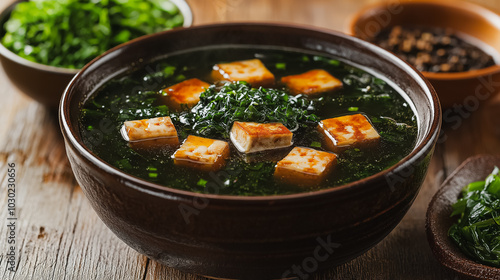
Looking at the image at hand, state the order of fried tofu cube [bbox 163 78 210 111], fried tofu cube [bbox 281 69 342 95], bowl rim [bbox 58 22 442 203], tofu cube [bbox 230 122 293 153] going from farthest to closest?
fried tofu cube [bbox 281 69 342 95] → fried tofu cube [bbox 163 78 210 111] → tofu cube [bbox 230 122 293 153] → bowl rim [bbox 58 22 442 203]

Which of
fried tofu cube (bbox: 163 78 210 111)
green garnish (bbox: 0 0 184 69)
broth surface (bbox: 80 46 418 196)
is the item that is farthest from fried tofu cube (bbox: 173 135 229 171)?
green garnish (bbox: 0 0 184 69)

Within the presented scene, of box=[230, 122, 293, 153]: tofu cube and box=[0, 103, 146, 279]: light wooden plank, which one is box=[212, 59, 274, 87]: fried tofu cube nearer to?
box=[230, 122, 293, 153]: tofu cube

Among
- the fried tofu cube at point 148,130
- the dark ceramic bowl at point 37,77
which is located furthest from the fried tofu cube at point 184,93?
the dark ceramic bowl at point 37,77

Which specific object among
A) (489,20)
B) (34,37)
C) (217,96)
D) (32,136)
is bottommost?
(32,136)

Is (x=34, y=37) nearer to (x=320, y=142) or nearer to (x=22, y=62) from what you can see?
(x=22, y=62)

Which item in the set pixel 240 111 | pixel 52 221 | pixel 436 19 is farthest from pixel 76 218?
pixel 436 19

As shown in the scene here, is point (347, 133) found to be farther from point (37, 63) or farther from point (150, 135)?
point (37, 63)

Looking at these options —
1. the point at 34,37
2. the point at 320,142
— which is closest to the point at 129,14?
the point at 34,37

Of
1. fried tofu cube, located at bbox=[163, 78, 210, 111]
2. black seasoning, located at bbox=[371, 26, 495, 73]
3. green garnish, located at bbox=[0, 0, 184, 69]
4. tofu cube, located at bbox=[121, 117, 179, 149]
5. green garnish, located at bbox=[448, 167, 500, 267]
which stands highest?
tofu cube, located at bbox=[121, 117, 179, 149]
